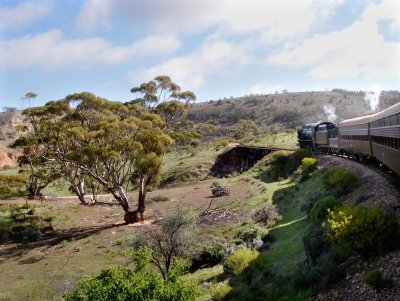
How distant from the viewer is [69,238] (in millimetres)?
29141

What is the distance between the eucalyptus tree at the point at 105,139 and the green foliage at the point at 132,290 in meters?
17.2

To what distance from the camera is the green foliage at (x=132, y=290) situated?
34.3ft

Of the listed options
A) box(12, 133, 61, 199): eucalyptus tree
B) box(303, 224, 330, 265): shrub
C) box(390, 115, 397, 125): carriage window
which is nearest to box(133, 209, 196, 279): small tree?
box(303, 224, 330, 265): shrub

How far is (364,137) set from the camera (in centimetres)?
2339

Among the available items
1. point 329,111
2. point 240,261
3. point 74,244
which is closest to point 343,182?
point 240,261

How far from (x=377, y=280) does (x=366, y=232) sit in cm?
185

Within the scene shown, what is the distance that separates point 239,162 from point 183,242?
36.4 meters

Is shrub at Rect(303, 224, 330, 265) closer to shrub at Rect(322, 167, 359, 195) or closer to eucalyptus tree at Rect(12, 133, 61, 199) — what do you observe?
shrub at Rect(322, 167, 359, 195)

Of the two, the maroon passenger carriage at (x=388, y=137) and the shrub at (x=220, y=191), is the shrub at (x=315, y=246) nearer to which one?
the maroon passenger carriage at (x=388, y=137)

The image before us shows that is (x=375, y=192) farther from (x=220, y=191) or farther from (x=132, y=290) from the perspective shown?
(x=220, y=191)

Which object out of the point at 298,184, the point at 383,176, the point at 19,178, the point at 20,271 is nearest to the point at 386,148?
the point at 383,176

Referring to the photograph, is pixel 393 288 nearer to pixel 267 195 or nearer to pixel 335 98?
pixel 267 195

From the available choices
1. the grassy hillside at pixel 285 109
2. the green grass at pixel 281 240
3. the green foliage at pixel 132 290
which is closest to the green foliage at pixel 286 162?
the green grass at pixel 281 240

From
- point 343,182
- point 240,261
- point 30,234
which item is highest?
point 343,182
